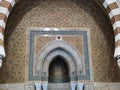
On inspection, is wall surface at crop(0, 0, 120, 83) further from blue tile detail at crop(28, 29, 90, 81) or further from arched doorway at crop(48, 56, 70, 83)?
arched doorway at crop(48, 56, 70, 83)

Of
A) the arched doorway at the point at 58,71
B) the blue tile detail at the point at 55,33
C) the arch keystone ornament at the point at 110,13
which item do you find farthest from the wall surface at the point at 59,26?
the arch keystone ornament at the point at 110,13

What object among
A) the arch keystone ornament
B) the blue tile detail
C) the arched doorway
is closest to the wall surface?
the blue tile detail

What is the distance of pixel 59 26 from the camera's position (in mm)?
4824

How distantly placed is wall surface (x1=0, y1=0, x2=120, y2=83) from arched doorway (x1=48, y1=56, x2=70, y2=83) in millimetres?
551

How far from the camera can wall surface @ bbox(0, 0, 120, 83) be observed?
4.61 meters

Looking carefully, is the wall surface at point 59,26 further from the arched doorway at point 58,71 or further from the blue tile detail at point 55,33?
the arched doorway at point 58,71

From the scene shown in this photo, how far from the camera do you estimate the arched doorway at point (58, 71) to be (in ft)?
15.9

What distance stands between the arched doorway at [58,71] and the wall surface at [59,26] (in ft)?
1.81

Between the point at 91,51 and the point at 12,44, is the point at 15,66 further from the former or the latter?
the point at 91,51

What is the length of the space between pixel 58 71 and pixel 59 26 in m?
0.86

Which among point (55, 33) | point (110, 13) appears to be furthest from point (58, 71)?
point (110, 13)

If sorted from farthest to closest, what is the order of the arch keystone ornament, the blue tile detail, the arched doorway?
the arched doorway, the blue tile detail, the arch keystone ornament

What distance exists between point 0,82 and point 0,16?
4.03 feet

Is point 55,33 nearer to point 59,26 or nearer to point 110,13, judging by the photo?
point 59,26
